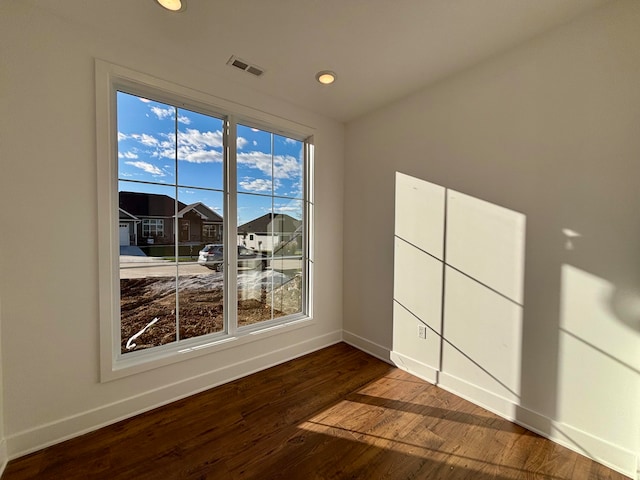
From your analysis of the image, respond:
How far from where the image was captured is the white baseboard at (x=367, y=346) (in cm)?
271

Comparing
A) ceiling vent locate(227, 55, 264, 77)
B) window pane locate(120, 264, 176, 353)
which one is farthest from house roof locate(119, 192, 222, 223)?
ceiling vent locate(227, 55, 264, 77)

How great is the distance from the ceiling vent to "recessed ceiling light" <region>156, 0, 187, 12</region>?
46 cm

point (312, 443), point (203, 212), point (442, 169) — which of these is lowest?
point (312, 443)

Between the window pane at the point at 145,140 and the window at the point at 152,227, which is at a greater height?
the window pane at the point at 145,140

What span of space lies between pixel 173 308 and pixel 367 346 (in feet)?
6.53

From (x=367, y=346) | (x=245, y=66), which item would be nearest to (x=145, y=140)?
(x=245, y=66)

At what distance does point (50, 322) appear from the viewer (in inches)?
63.2

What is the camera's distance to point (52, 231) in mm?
1600

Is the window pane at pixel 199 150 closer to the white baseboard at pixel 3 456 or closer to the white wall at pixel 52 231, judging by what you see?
the white wall at pixel 52 231

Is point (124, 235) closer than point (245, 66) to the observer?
Yes

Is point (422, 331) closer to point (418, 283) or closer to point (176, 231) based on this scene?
point (418, 283)

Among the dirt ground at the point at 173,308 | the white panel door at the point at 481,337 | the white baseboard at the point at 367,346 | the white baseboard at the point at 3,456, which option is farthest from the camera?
the white baseboard at the point at 367,346

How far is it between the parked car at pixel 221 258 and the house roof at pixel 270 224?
0.20m

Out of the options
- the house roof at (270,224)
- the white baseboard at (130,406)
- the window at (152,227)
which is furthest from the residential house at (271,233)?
the white baseboard at (130,406)
